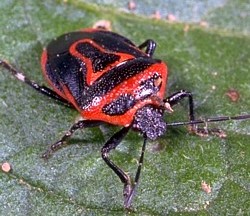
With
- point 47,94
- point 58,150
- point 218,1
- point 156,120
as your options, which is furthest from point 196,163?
point 218,1

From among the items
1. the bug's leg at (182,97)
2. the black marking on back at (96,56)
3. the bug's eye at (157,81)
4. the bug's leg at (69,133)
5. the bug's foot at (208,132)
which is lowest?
the bug's foot at (208,132)

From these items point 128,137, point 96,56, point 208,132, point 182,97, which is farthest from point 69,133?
point 208,132

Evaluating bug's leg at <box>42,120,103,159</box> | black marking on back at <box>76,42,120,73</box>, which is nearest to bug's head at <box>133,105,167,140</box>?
bug's leg at <box>42,120,103,159</box>

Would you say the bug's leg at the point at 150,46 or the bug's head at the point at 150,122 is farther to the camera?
the bug's leg at the point at 150,46

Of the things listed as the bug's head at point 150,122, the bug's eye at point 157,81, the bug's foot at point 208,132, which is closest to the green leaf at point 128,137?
the bug's foot at point 208,132

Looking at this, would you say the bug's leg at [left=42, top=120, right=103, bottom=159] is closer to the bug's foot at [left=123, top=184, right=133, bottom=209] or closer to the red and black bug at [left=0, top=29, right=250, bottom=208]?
the red and black bug at [left=0, top=29, right=250, bottom=208]

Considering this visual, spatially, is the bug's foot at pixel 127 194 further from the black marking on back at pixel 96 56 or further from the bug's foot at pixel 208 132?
the black marking on back at pixel 96 56
